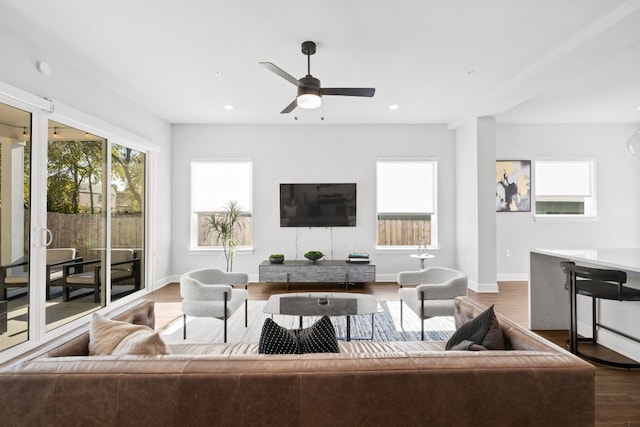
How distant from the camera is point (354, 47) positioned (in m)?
3.21

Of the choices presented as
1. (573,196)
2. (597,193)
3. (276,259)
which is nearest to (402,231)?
(276,259)

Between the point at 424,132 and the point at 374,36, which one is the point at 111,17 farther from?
the point at 424,132

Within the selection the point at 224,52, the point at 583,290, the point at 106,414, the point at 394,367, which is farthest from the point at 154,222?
the point at 583,290

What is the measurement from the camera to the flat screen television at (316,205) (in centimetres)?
594

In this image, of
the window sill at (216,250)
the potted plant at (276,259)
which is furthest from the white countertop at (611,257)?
the window sill at (216,250)

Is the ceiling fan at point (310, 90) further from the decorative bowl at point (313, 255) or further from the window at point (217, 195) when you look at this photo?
the window at point (217, 195)

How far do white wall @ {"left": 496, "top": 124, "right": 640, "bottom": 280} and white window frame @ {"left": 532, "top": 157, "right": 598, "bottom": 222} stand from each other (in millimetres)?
83

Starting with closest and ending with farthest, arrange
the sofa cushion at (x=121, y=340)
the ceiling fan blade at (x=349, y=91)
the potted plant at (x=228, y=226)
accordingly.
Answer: the sofa cushion at (x=121, y=340), the ceiling fan blade at (x=349, y=91), the potted plant at (x=228, y=226)

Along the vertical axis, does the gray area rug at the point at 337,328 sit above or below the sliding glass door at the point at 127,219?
below

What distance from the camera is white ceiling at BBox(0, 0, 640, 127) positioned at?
2.60 meters

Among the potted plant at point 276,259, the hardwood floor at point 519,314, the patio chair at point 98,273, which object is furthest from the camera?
the potted plant at point 276,259

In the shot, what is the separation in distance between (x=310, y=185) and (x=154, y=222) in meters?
2.68

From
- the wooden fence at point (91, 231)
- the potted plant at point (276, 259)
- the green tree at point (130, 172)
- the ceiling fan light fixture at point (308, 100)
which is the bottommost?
the potted plant at point (276, 259)

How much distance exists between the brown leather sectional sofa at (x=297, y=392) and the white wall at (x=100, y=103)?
9.96ft
